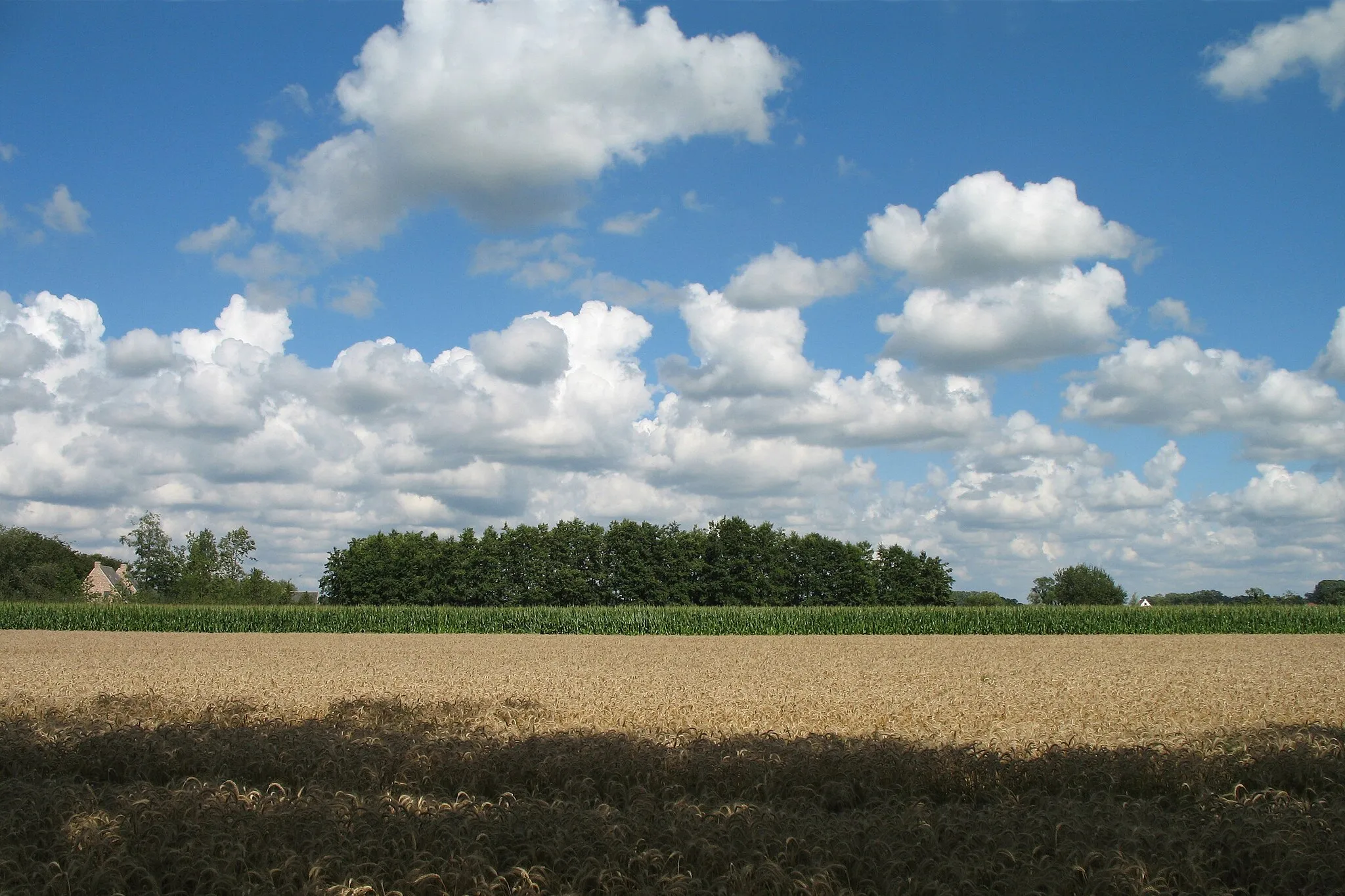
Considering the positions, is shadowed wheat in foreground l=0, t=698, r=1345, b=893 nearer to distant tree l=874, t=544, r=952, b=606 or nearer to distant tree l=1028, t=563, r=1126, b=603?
distant tree l=874, t=544, r=952, b=606

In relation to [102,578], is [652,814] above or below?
above

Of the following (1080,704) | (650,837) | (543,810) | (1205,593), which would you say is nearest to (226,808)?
(543,810)

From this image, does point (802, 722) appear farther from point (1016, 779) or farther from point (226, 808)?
point (226, 808)

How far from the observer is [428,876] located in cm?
508

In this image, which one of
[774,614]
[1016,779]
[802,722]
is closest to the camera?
[1016,779]

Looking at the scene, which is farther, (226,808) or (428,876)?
(226,808)

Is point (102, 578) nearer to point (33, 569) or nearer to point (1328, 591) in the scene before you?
point (33, 569)

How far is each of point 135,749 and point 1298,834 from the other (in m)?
10.3

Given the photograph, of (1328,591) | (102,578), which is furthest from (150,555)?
(1328,591)

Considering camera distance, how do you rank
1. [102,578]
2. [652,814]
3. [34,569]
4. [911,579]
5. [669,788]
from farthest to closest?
[102,578], [34,569], [911,579], [669,788], [652,814]

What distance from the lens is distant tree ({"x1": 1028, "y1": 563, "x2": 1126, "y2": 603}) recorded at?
342ft

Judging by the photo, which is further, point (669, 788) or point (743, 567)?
point (743, 567)

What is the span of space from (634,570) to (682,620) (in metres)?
16.5

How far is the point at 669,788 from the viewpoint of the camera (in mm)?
7910
